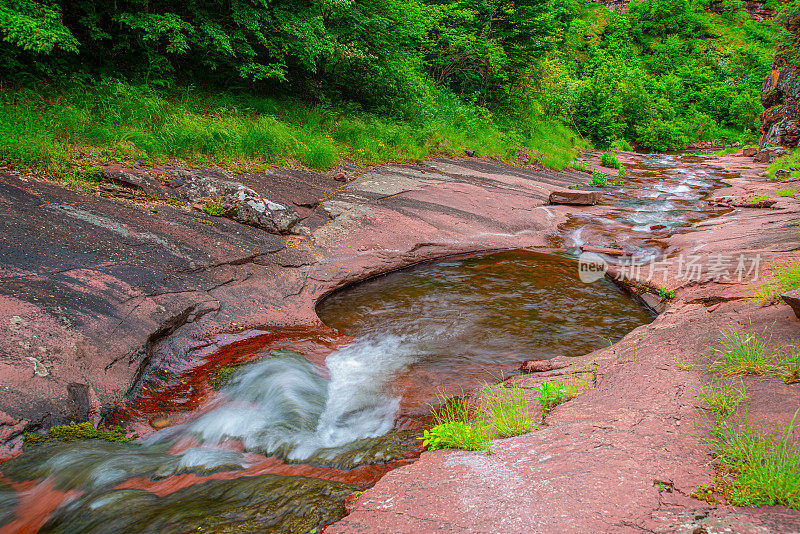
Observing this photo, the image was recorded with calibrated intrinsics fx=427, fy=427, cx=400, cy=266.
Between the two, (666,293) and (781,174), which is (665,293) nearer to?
(666,293)

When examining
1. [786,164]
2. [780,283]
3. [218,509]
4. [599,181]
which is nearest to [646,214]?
[599,181]

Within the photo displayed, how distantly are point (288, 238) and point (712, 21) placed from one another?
188ft

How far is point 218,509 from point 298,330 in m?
2.59

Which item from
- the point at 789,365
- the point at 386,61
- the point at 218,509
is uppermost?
the point at 386,61

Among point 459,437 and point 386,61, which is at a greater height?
point 386,61

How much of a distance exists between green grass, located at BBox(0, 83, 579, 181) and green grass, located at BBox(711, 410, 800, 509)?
732 cm

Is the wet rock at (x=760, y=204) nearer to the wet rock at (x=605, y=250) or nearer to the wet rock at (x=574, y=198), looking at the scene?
the wet rock at (x=574, y=198)

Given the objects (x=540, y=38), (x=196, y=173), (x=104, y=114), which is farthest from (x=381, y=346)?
(x=540, y=38)

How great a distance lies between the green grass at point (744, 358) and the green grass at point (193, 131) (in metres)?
7.47

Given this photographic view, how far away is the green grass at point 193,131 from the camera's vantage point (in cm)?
598

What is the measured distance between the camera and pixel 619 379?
3490mm

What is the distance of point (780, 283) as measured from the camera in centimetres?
396

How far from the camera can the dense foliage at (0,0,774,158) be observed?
7.98 m

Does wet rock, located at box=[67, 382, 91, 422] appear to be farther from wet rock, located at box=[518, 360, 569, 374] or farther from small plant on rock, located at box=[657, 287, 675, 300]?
small plant on rock, located at box=[657, 287, 675, 300]
